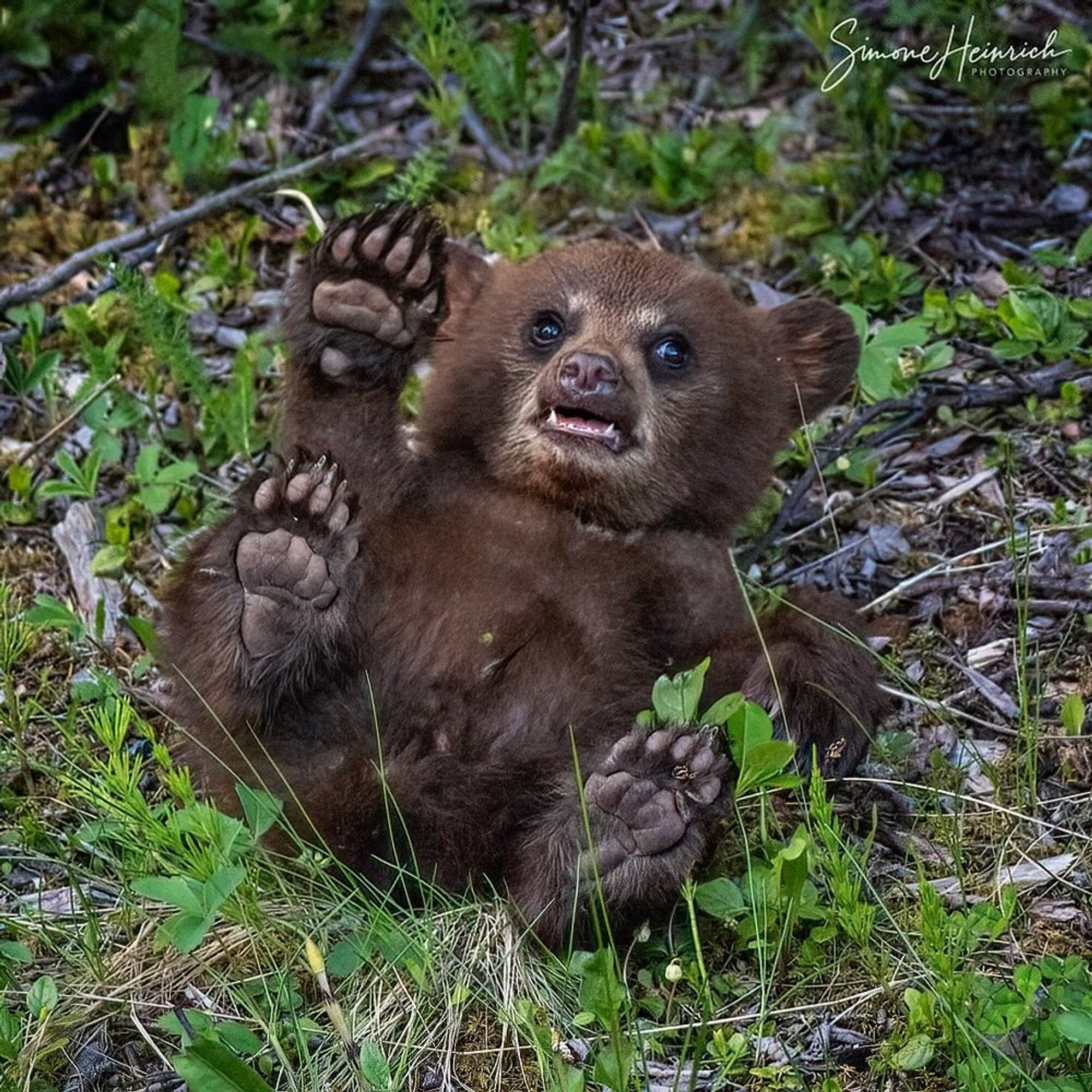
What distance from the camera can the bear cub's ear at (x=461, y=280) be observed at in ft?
15.3

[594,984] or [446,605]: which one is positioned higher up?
[446,605]

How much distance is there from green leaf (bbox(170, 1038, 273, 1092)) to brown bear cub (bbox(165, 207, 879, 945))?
65 centimetres

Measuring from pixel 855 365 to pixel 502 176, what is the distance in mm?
2170

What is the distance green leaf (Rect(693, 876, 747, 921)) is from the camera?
3.52 m

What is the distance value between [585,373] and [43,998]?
77.6 inches

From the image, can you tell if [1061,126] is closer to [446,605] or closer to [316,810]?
[446,605]

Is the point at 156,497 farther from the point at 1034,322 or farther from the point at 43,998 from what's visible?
the point at 1034,322

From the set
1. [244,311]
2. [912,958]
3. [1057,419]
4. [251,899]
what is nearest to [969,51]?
[1057,419]

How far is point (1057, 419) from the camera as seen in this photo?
500cm

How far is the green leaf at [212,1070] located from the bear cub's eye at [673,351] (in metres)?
2.22

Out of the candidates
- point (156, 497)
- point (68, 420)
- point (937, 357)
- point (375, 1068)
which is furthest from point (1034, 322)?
point (375, 1068)

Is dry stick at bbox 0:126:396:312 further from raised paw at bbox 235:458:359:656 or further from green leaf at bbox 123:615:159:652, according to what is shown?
raised paw at bbox 235:458:359:656

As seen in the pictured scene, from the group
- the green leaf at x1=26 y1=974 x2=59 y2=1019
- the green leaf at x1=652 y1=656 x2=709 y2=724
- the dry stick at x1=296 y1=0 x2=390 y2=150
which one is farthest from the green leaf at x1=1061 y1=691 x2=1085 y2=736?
the dry stick at x1=296 y1=0 x2=390 y2=150

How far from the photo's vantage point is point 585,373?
4.05 metres
